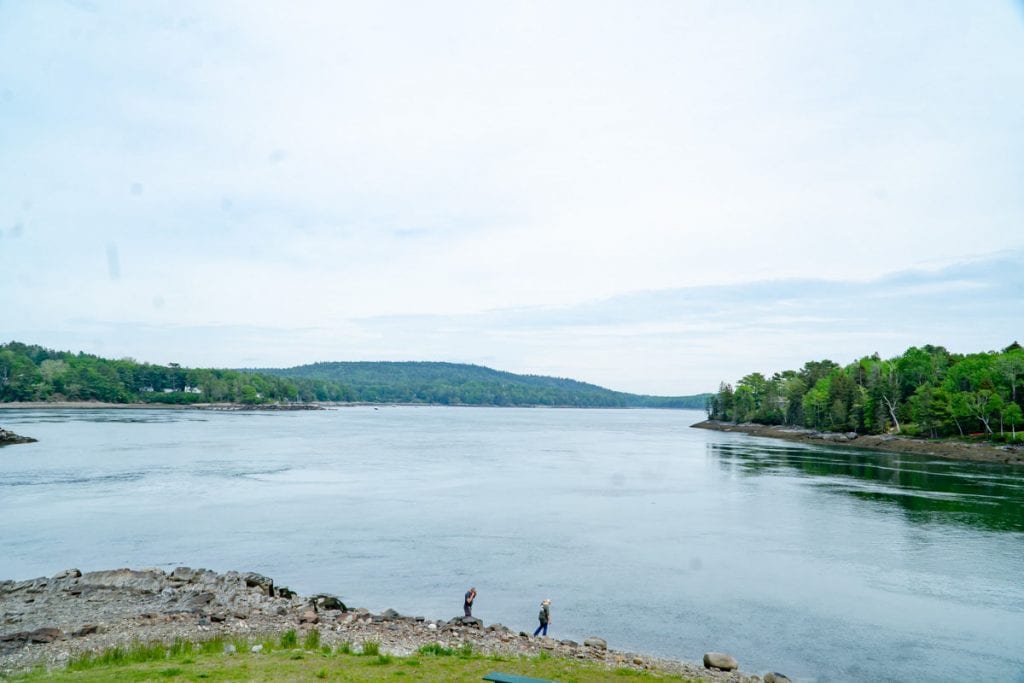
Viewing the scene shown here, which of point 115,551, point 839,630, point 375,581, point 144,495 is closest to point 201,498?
point 144,495

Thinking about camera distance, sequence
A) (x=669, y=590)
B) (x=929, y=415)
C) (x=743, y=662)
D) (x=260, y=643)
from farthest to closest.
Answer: (x=929, y=415) < (x=669, y=590) < (x=743, y=662) < (x=260, y=643)

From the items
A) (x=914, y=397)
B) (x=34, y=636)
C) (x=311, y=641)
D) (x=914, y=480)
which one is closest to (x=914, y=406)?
(x=914, y=397)

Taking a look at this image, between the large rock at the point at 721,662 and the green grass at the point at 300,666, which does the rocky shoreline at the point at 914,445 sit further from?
the green grass at the point at 300,666

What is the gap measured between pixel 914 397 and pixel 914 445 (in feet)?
34.5

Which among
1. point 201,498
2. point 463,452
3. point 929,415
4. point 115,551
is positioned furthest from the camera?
point 929,415

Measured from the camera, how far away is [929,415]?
9119cm

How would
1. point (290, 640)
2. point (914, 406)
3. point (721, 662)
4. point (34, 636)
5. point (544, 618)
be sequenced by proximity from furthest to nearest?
point (914, 406), point (544, 618), point (721, 662), point (34, 636), point (290, 640)

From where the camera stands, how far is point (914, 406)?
94.7m

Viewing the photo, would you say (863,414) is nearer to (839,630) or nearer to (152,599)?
(839,630)

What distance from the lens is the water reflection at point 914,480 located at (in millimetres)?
39406

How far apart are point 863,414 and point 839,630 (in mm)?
99469

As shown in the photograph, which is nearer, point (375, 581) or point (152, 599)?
point (152, 599)

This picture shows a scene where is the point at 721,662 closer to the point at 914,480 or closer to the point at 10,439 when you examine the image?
Answer: the point at 914,480

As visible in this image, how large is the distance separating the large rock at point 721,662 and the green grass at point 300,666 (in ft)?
8.50
